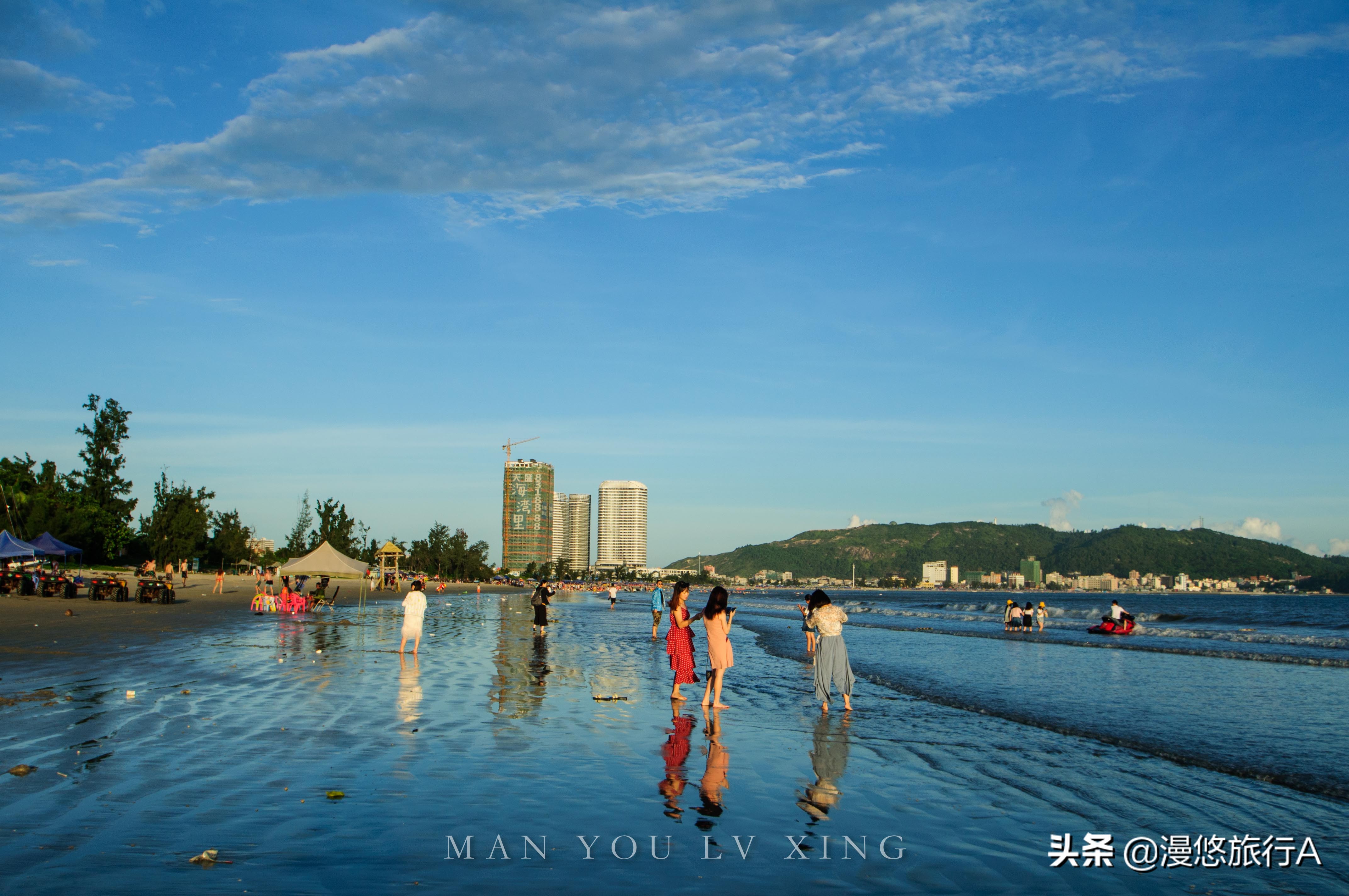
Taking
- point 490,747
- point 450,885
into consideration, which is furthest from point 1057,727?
point 450,885

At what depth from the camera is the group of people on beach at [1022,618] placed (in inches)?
1722

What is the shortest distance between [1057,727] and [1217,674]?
12716 millimetres

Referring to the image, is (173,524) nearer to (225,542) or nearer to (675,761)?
(225,542)

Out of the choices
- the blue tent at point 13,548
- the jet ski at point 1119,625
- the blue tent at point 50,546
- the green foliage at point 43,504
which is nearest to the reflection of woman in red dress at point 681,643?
the jet ski at point 1119,625

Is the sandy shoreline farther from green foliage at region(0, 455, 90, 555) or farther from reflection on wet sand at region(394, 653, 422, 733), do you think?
green foliage at region(0, 455, 90, 555)

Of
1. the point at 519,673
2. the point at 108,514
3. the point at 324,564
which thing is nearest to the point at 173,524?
the point at 108,514

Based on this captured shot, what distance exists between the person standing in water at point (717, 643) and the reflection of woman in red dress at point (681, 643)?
0.43 metres

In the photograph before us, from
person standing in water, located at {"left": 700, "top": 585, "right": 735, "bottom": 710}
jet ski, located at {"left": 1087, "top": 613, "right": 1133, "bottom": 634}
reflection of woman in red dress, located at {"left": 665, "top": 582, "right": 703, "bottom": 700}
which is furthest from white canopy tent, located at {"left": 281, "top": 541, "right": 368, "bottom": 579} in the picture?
jet ski, located at {"left": 1087, "top": 613, "right": 1133, "bottom": 634}

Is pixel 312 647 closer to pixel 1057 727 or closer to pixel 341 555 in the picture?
pixel 341 555

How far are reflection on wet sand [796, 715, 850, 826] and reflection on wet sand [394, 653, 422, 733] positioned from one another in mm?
4848

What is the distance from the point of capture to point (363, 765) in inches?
322

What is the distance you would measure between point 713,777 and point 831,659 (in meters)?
5.33

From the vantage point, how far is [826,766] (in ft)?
30.5

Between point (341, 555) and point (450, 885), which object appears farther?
point (341, 555)
